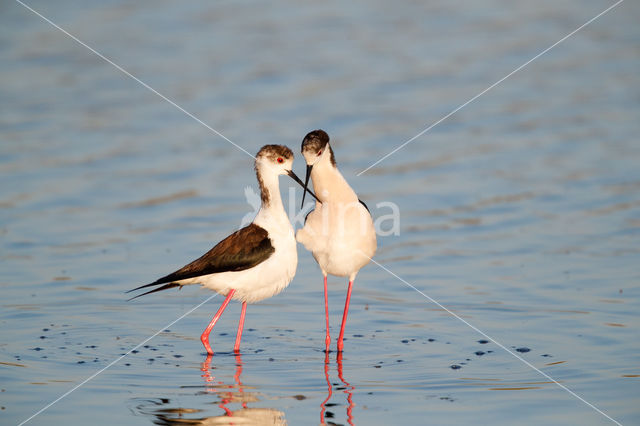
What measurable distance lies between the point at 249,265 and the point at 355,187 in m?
4.66

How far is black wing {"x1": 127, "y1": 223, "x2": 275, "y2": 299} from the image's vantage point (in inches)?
303

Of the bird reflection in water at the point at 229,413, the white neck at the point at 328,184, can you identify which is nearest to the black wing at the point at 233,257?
the white neck at the point at 328,184

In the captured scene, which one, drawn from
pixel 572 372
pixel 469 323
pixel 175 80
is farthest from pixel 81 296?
pixel 175 80

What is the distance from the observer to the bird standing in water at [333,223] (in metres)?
8.15

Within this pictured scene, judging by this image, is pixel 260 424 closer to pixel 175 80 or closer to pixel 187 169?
pixel 187 169

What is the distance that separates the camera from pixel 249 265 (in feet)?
25.6

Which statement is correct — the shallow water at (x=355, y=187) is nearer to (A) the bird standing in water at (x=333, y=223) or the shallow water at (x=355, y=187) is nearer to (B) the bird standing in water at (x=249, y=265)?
(B) the bird standing in water at (x=249, y=265)

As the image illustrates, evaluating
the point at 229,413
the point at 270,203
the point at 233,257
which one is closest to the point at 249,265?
the point at 233,257

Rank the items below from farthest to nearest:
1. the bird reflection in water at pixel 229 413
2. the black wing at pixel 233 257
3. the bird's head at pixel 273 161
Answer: the bird's head at pixel 273 161 → the black wing at pixel 233 257 → the bird reflection in water at pixel 229 413

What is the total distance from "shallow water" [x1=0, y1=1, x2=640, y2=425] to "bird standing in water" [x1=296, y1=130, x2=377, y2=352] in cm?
56

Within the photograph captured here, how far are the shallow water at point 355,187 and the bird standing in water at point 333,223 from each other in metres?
0.56

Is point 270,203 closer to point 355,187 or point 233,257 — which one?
point 233,257

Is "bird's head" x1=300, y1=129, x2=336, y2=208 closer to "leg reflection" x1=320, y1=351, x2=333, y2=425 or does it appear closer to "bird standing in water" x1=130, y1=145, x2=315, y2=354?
"bird standing in water" x1=130, y1=145, x2=315, y2=354

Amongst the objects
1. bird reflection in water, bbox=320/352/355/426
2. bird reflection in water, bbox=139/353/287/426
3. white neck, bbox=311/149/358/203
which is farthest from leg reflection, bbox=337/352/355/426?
white neck, bbox=311/149/358/203
